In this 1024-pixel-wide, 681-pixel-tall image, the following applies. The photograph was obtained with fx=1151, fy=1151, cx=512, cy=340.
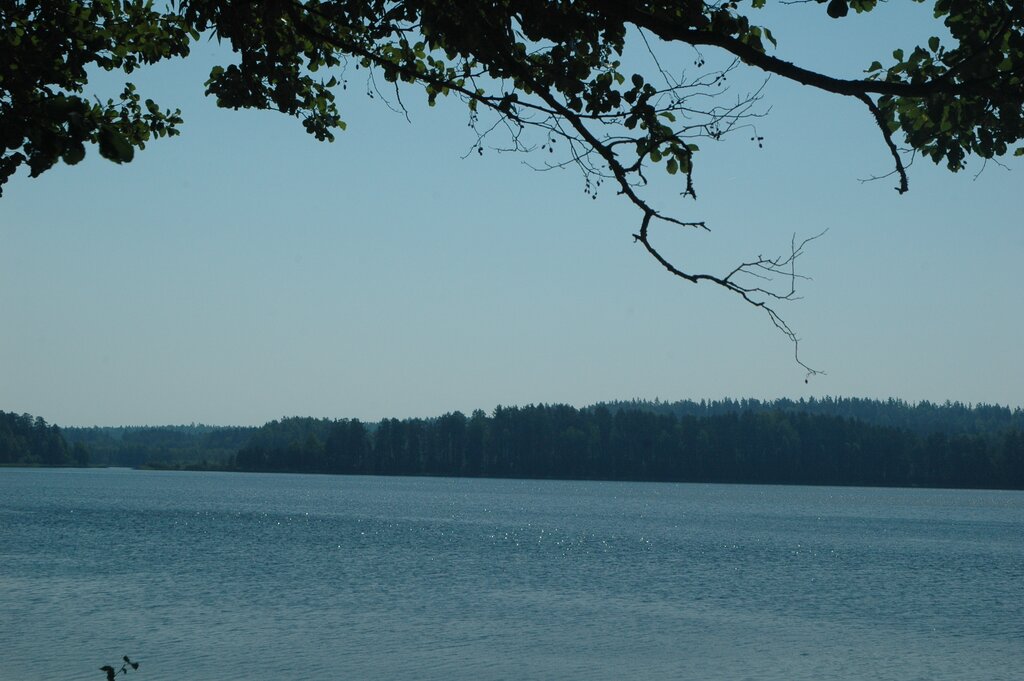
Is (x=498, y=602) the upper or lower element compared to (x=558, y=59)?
lower

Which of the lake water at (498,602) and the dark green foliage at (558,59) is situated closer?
the dark green foliage at (558,59)

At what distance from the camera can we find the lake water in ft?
105

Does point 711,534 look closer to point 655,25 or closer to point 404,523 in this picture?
point 404,523

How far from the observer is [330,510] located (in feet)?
393

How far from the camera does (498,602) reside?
147 feet

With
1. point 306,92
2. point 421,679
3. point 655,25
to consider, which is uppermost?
point 306,92

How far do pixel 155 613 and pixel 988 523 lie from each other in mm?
95672

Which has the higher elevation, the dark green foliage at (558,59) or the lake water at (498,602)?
the dark green foliage at (558,59)

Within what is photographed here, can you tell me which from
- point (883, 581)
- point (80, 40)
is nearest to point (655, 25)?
point (80, 40)

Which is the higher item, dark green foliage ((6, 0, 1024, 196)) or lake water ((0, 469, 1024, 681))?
dark green foliage ((6, 0, 1024, 196))

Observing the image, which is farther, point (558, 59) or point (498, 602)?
point (498, 602)

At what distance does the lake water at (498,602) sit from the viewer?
3209cm

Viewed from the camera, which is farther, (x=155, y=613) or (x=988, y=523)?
(x=988, y=523)

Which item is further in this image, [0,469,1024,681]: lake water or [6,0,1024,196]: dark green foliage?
[0,469,1024,681]: lake water
